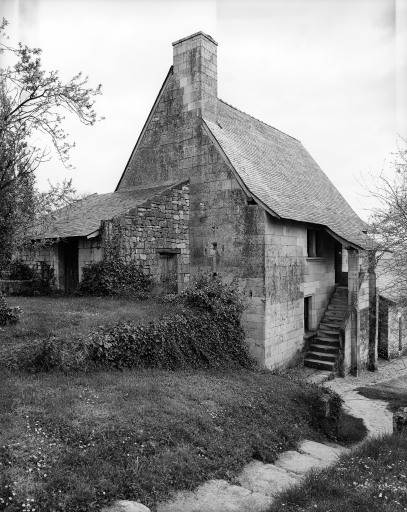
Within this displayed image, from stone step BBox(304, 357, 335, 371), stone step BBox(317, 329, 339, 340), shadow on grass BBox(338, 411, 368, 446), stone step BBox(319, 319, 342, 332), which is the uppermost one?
stone step BBox(319, 319, 342, 332)

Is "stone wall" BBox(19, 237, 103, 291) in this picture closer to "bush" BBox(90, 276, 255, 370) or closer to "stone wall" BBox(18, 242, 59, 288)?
"stone wall" BBox(18, 242, 59, 288)

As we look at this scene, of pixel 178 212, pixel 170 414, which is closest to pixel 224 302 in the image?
pixel 178 212

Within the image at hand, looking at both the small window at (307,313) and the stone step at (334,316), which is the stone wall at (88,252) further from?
the stone step at (334,316)

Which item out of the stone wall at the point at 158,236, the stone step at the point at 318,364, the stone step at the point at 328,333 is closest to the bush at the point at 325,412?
the stone step at the point at 318,364

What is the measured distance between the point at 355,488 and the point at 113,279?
962 centimetres

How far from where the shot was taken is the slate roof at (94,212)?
13.4m

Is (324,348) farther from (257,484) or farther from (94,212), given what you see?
(257,484)

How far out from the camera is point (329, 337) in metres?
15.3

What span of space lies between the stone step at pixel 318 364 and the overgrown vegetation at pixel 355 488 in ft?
26.6

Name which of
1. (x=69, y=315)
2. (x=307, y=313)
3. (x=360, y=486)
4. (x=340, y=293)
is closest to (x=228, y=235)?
(x=307, y=313)

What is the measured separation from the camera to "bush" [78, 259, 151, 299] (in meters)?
13.1

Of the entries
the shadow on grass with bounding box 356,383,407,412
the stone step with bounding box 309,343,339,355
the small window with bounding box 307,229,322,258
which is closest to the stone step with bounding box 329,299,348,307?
the small window with bounding box 307,229,322,258

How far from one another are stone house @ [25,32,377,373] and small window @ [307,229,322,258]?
0.15ft

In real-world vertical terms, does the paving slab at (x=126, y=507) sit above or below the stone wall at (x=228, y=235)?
below
